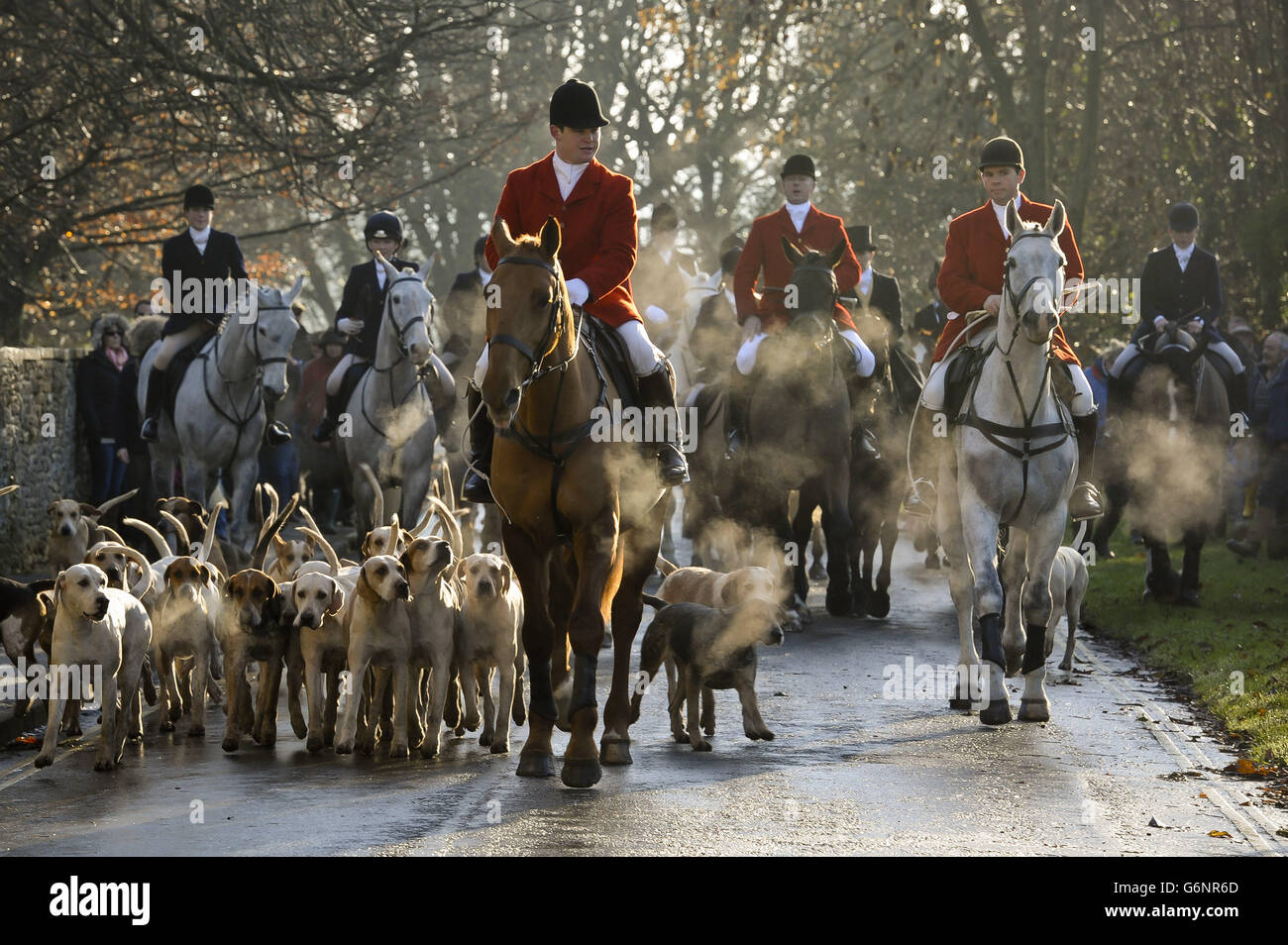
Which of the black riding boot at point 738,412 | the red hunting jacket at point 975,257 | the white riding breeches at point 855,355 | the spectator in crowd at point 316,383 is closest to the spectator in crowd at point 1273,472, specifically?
the white riding breeches at point 855,355

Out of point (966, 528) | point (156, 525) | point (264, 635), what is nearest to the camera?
point (264, 635)

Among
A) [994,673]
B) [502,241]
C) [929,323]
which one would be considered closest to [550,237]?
[502,241]

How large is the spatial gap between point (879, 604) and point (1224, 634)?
3060mm

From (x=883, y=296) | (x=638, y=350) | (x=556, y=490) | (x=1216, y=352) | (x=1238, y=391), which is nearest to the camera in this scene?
(x=556, y=490)

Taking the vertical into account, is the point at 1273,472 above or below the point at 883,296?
below

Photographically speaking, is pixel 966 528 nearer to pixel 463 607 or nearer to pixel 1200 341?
pixel 463 607

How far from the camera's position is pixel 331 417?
17234 mm

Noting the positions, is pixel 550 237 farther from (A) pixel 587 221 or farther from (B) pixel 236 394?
(B) pixel 236 394

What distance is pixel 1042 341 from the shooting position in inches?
440

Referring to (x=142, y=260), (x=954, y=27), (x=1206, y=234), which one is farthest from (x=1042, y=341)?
(x=142, y=260)

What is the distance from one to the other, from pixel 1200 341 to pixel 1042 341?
739cm

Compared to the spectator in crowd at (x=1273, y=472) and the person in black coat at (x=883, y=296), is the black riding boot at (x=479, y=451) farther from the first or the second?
the spectator in crowd at (x=1273, y=472)

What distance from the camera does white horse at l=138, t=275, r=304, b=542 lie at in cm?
1683

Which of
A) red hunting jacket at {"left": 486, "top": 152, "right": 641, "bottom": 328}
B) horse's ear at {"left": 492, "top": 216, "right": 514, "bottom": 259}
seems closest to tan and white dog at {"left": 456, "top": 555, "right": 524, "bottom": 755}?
red hunting jacket at {"left": 486, "top": 152, "right": 641, "bottom": 328}
